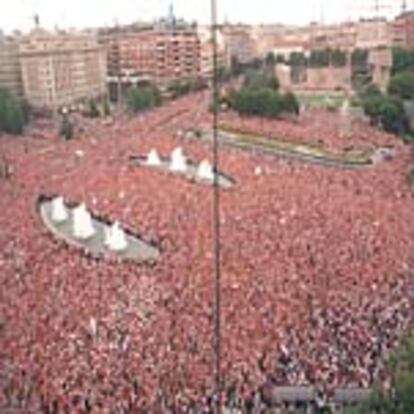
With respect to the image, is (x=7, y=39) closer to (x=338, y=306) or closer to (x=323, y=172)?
(x=323, y=172)

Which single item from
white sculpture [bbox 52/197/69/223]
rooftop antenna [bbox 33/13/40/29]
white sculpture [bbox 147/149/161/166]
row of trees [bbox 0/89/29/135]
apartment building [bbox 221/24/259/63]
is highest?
rooftop antenna [bbox 33/13/40/29]

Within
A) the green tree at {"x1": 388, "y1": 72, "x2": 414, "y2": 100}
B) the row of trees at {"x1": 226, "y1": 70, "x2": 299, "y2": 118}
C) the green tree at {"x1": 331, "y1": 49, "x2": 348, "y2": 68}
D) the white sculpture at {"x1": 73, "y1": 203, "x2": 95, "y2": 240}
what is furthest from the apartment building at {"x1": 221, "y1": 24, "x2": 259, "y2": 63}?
the white sculpture at {"x1": 73, "y1": 203, "x2": 95, "y2": 240}

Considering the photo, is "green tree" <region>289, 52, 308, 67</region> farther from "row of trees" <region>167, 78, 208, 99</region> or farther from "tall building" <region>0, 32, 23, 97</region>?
"tall building" <region>0, 32, 23, 97</region>

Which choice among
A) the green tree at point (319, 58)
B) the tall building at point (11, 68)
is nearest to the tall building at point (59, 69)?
the tall building at point (11, 68)

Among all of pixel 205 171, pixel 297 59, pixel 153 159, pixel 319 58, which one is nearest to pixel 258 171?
pixel 205 171

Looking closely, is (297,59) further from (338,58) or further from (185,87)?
(185,87)
